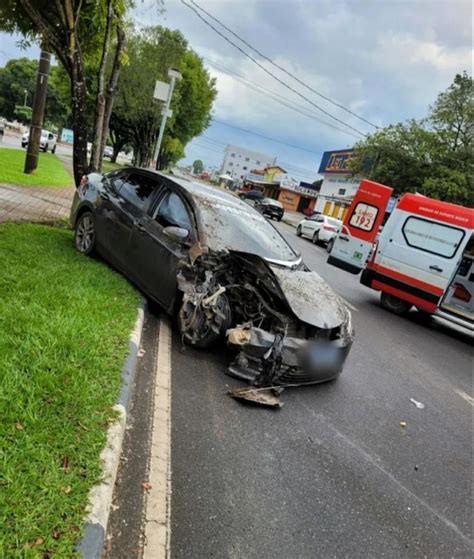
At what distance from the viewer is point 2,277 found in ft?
14.5

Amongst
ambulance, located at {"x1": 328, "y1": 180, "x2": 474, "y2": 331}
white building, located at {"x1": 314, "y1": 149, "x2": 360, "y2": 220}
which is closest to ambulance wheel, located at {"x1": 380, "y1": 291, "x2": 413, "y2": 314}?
ambulance, located at {"x1": 328, "y1": 180, "x2": 474, "y2": 331}

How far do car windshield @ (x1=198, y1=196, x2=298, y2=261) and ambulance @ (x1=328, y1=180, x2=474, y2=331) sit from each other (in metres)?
4.20

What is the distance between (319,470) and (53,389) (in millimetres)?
2010

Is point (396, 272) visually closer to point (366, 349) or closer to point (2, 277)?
point (366, 349)

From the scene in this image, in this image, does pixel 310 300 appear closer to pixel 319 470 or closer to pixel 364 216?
pixel 319 470

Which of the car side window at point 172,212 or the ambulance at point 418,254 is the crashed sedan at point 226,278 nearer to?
the car side window at point 172,212

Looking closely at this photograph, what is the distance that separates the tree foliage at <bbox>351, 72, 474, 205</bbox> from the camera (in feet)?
75.6

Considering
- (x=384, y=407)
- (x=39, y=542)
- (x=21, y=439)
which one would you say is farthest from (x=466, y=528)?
(x=21, y=439)

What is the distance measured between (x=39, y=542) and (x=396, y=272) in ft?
27.6

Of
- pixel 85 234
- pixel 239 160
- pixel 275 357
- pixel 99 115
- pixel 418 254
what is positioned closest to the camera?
pixel 275 357

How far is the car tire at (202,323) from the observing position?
4.28 metres

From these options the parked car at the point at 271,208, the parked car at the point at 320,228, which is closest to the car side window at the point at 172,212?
the parked car at the point at 320,228

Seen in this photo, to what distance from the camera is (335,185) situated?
Result: 1677 inches

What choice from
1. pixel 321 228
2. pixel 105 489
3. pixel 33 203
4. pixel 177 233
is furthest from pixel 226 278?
pixel 321 228
